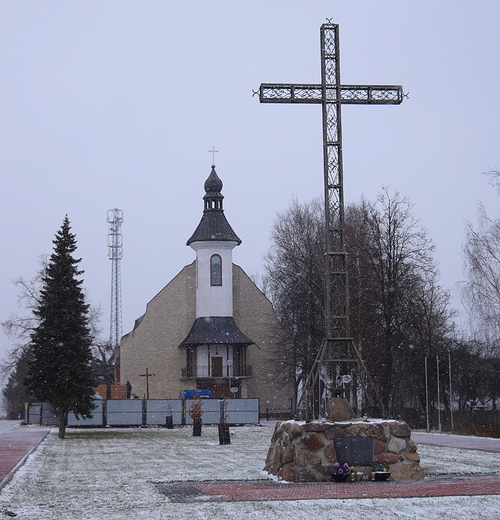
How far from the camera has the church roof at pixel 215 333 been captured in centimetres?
5800

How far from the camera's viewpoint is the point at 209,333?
5869 centimetres

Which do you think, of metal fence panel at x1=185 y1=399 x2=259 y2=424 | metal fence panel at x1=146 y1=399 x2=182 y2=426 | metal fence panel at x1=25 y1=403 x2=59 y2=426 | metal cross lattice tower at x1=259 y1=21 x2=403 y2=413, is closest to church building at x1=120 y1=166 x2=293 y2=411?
metal fence panel at x1=25 y1=403 x2=59 y2=426

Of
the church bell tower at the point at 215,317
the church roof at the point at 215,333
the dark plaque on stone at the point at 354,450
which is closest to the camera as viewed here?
the dark plaque on stone at the point at 354,450

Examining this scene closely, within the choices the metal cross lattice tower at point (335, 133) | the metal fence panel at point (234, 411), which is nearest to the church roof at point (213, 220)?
the metal fence panel at point (234, 411)

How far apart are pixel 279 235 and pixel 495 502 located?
4091 cm

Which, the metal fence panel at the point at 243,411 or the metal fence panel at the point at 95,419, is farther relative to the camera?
the metal fence panel at the point at 243,411

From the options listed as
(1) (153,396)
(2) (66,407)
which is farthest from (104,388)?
(2) (66,407)

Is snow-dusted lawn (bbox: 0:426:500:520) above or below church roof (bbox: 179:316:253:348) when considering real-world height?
below

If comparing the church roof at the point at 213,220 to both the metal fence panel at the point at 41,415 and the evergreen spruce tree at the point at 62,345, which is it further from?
the evergreen spruce tree at the point at 62,345

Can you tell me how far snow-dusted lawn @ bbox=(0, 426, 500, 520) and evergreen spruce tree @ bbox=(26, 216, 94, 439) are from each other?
9.91 metres

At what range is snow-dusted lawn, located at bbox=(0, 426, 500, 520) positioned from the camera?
10.6 meters

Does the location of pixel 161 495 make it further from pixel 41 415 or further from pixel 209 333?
pixel 209 333

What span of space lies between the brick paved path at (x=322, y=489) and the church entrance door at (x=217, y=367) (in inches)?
1758

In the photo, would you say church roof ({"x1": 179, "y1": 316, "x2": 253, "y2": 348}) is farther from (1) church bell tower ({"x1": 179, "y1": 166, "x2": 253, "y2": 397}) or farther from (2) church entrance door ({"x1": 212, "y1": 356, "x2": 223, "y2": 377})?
(2) church entrance door ({"x1": 212, "y1": 356, "x2": 223, "y2": 377})
